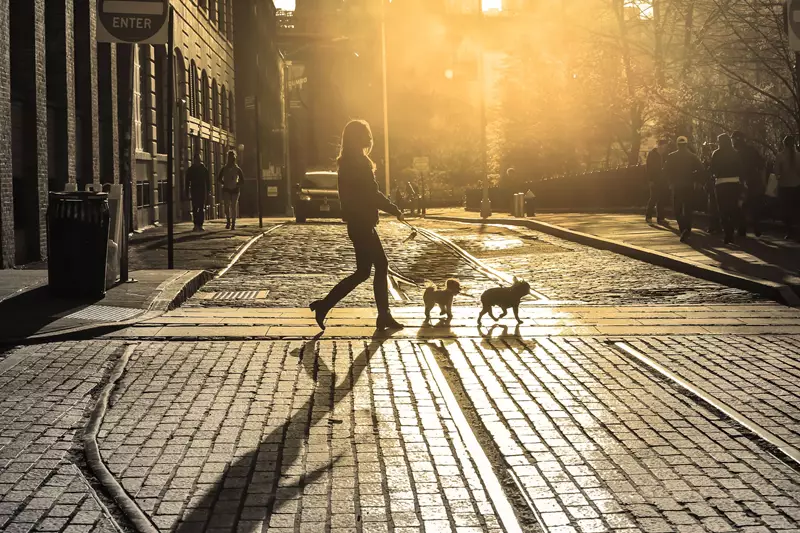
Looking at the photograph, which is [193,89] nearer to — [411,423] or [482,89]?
[482,89]

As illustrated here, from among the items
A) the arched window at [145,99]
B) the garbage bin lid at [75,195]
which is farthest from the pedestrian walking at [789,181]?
the arched window at [145,99]

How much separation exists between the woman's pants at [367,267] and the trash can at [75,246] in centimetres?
287

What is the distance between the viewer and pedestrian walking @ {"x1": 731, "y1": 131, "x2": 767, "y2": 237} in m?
21.2

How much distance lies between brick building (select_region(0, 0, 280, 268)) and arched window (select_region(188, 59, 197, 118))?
2.92 feet

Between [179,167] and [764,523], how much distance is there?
31.9m

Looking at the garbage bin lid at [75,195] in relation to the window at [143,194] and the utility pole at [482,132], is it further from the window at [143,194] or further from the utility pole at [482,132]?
the utility pole at [482,132]

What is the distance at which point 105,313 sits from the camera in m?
11.0

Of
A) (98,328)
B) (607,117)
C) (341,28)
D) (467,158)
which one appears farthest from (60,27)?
(341,28)

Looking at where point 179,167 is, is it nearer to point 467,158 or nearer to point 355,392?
point 355,392

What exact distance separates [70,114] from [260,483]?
654 inches

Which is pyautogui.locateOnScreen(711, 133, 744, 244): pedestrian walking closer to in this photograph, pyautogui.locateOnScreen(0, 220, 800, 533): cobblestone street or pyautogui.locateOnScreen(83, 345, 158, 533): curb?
pyautogui.locateOnScreen(0, 220, 800, 533): cobblestone street

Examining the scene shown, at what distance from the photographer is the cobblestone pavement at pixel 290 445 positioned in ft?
15.9

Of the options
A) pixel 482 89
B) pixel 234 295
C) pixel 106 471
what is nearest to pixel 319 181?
pixel 482 89

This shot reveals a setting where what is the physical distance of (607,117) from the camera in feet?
186
